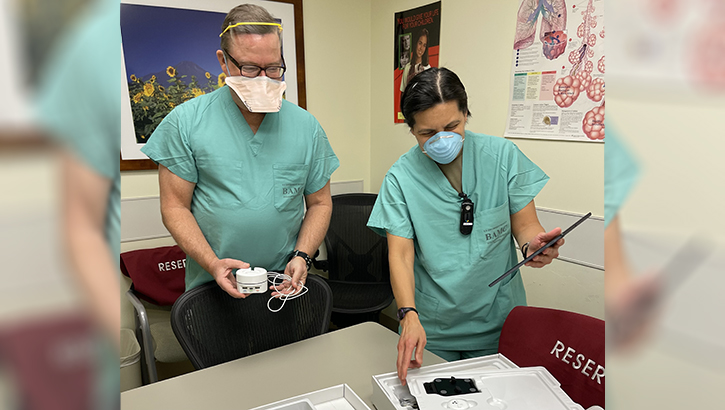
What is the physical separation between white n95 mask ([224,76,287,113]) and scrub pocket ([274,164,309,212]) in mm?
202

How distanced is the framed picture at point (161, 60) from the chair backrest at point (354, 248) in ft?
3.56

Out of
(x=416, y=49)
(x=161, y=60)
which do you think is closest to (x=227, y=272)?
(x=161, y=60)

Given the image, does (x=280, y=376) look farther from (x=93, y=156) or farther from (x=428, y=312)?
(x=93, y=156)

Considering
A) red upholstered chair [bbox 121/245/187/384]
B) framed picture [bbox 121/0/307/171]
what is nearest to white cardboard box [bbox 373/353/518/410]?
red upholstered chair [bbox 121/245/187/384]

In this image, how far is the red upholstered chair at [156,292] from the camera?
2295 mm

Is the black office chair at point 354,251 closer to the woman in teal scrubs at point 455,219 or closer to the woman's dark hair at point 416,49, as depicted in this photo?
the woman's dark hair at point 416,49

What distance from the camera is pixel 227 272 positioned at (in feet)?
4.55

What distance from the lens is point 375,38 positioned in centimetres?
331

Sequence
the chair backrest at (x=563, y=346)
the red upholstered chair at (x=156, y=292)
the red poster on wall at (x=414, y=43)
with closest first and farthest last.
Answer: the chair backrest at (x=563, y=346) → the red upholstered chair at (x=156, y=292) → the red poster on wall at (x=414, y=43)

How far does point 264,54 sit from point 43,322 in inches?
59.8

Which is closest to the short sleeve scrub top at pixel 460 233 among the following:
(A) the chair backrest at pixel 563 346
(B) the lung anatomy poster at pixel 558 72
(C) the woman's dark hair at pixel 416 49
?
(A) the chair backrest at pixel 563 346

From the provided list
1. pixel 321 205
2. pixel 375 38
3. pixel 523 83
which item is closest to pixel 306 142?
pixel 321 205

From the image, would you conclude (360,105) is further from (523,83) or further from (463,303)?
(463,303)

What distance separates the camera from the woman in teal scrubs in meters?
1.40
